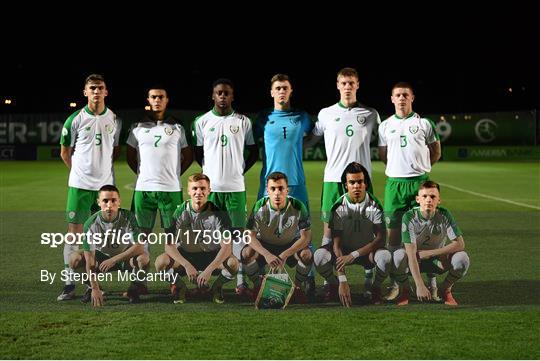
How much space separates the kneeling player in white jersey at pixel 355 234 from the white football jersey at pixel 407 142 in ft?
2.89

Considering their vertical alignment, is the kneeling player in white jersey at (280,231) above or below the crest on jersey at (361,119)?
below

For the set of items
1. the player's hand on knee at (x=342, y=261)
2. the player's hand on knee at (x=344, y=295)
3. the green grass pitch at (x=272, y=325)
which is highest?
the player's hand on knee at (x=342, y=261)

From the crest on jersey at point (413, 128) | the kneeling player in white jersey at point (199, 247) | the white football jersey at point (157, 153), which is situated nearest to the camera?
the kneeling player in white jersey at point (199, 247)

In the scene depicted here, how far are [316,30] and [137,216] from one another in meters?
41.3

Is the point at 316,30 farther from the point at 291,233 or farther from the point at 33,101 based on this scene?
the point at 291,233

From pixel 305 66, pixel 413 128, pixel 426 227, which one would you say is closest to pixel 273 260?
pixel 426 227

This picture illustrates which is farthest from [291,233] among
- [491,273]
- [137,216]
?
[491,273]

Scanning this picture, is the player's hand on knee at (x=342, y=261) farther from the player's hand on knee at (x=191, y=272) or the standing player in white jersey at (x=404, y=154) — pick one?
the player's hand on knee at (x=191, y=272)

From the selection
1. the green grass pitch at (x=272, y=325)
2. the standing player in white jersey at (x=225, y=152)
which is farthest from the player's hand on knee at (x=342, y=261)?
the standing player in white jersey at (x=225, y=152)

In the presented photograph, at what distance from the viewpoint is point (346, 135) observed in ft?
24.5

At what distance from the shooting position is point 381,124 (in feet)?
25.7

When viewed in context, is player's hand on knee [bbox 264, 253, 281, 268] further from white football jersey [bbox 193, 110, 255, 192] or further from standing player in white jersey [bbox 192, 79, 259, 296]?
white football jersey [bbox 193, 110, 255, 192]

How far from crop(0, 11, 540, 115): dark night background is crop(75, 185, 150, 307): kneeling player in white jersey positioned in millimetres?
39203

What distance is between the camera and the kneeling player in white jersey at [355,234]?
22.6 ft
